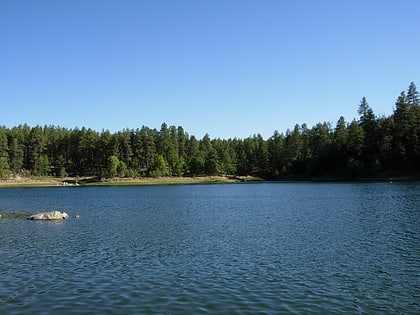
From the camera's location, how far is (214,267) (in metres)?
26.0

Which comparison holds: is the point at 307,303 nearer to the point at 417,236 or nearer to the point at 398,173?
the point at 417,236

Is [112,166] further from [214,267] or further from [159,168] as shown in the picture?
[214,267]

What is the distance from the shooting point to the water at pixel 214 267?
61.9 feet

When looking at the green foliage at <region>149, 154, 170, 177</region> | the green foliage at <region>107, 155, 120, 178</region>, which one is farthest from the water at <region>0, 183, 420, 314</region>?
the green foliage at <region>149, 154, 170, 177</region>

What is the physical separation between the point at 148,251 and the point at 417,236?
23614mm

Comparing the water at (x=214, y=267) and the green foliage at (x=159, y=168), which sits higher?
the green foliage at (x=159, y=168)

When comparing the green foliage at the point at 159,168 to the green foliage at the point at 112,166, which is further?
the green foliage at the point at 159,168

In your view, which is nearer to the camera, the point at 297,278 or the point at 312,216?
the point at 297,278

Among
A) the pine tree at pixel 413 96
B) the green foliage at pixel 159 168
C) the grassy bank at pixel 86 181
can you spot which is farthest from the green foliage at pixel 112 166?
the pine tree at pixel 413 96

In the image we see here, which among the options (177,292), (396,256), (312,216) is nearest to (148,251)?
(177,292)

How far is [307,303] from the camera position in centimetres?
1873

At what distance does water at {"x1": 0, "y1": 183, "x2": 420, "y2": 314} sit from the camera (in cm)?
1888

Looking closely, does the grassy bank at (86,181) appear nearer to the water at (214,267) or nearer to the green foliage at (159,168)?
the green foliage at (159,168)

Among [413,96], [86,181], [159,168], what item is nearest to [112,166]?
[86,181]
